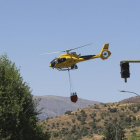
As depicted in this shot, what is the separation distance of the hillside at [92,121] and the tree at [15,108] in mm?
94073

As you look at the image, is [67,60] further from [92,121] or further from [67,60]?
[92,121]

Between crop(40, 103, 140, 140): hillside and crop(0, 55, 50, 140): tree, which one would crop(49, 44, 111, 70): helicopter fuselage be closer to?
crop(0, 55, 50, 140): tree

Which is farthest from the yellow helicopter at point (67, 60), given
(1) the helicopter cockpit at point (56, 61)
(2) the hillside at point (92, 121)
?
(2) the hillside at point (92, 121)

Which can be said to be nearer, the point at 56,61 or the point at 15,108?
the point at 15,108

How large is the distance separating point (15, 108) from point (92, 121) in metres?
130

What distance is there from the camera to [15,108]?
103ft

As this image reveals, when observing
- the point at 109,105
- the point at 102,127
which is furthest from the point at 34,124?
the point at 109,105

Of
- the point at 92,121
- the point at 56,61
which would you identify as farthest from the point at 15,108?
the point at 92,121

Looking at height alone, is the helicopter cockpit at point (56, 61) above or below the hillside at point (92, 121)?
above

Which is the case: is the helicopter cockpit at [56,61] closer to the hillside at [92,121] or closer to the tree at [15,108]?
the tree at [15,108]

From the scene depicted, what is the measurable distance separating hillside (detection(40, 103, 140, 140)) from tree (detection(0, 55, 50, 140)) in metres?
94.1

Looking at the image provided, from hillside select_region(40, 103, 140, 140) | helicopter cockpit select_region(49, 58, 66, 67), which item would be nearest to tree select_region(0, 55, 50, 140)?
helicopter cockpit select_region(49, 58, 66, 67)

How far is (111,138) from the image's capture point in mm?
94125

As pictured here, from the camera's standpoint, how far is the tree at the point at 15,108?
31156 mm
